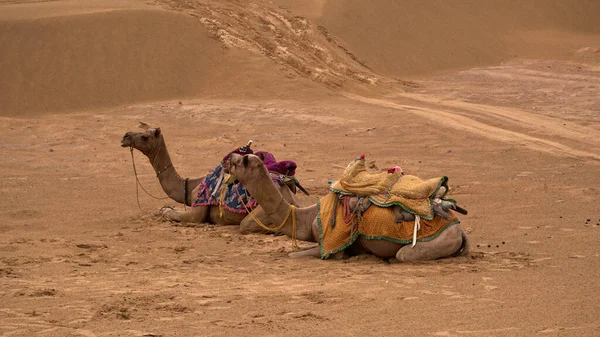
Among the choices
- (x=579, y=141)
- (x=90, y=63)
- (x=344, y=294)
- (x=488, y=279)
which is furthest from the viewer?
(x=90, y=63)

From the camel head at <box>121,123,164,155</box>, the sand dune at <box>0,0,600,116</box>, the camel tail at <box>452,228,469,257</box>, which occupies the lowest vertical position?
the camel tail at <box>452,228,469,257</box>

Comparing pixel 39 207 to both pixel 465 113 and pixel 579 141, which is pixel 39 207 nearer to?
pixel 579 141

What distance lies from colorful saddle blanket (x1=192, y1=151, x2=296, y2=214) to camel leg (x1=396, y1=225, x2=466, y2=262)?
2.42m

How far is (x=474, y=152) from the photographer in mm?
17688

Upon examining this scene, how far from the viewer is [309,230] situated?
31.9 ft

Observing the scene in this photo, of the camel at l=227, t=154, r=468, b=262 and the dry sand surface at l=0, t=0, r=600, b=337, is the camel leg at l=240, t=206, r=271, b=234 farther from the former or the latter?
the camel at l=227, t=154, r=468, b=262

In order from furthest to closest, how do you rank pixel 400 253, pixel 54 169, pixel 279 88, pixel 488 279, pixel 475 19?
1. pixel 475 19
2. pixel 279 88
3. pixel 54 169
4. pixel 400 253
5. pixel 488 279

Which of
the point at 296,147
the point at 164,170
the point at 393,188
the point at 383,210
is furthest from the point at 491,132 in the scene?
the point at 383,210

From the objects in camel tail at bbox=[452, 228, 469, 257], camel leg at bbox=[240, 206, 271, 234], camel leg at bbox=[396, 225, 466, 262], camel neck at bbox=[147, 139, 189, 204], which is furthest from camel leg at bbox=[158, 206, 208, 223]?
camel tail at bbox=[452, 228, 469, 257]

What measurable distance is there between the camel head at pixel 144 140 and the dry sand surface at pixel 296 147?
97cm

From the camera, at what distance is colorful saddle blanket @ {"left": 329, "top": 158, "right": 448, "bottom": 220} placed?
362 inches

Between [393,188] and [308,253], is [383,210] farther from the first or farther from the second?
[308,253]

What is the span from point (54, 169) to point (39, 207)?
143 inches

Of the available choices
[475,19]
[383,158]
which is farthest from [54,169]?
[475,19]
